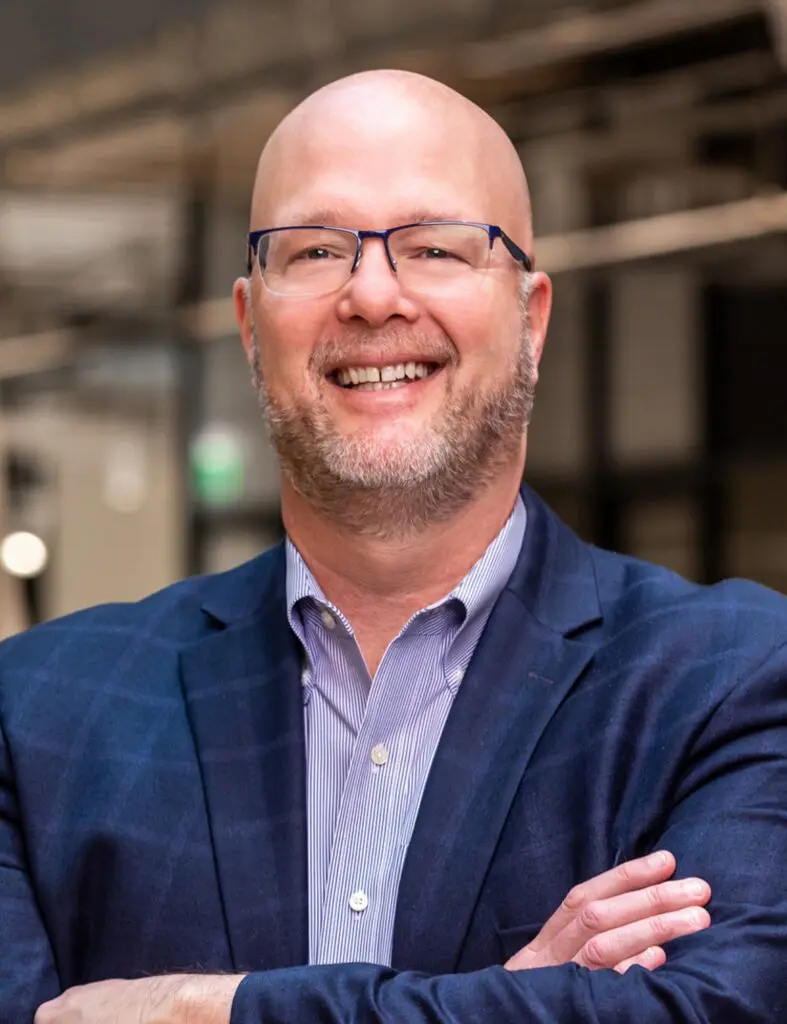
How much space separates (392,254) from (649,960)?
35.7 inches

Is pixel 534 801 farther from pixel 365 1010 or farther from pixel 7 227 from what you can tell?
pixel 7 227

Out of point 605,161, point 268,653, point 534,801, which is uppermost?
point 605,161

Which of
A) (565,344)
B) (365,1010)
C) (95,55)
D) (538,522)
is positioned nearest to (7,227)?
(95,55)

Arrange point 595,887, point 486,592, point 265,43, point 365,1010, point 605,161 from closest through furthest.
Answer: point 365,1010 → point 595,887 → point 486,592 → point 605,161 → point 265,43

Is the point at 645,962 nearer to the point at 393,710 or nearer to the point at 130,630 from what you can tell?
the point at 393,710

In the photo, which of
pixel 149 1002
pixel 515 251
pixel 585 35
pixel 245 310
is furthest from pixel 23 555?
pixel 149 1002

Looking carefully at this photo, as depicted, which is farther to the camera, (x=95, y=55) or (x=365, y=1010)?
(x=95, y=55)

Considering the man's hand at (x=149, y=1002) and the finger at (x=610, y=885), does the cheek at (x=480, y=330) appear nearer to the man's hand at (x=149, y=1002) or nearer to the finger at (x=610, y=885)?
the finger at (x=610, y=885)

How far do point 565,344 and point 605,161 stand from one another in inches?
33.9

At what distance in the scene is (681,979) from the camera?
159 cm

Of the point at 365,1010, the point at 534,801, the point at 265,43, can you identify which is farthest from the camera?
the point at 265,43

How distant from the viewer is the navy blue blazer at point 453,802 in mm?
1639

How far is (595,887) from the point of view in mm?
1725

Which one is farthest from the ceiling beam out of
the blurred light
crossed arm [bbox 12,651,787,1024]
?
crossed arm [bbox 12,651,787,1024]
